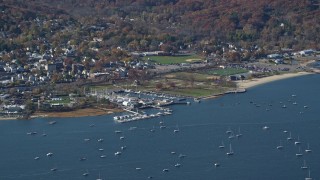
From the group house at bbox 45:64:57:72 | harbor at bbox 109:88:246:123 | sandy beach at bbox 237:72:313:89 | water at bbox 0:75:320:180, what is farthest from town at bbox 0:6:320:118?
water at bbox 0:75:320:180

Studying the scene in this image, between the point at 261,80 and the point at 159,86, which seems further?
the point at 261,80

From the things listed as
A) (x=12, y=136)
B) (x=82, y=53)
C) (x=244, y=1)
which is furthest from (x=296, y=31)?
(x=12, y=136)

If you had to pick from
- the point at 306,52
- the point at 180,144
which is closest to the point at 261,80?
the point at 306,52

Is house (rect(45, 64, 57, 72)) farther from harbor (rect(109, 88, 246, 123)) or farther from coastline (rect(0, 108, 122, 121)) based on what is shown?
coastline (rect(0, 108, 122, 121))

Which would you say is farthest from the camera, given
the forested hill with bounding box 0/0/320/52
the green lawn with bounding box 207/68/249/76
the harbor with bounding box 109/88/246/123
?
the forested hill with bounding box 0/0/320/52

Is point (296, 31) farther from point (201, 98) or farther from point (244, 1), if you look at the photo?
point (201, 98)

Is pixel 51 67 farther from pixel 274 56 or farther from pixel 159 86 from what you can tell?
pixel 274 56
